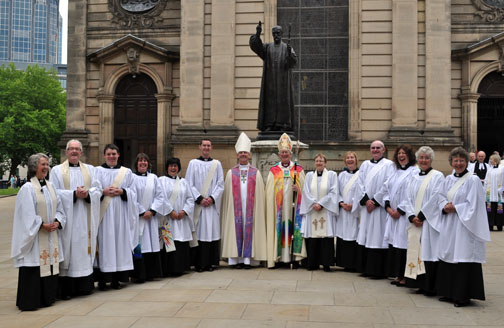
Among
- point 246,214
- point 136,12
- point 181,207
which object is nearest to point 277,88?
point 246,214

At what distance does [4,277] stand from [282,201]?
16.1ft

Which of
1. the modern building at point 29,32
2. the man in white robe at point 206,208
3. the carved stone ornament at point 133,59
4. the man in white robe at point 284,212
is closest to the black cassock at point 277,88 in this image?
the man in white robe at point 284,212

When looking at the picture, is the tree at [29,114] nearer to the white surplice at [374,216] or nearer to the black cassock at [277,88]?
the black cassock at [277,88]

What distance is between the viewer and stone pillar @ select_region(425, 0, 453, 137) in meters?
19.7

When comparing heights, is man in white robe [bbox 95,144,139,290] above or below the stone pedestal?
below

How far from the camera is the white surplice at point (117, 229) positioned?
821cm

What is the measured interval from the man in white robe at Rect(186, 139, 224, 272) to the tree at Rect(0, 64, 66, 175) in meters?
37.3

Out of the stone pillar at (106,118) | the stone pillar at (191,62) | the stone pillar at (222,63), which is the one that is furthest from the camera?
the stone pillar at (106,118)

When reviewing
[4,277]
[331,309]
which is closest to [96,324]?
[331,309]

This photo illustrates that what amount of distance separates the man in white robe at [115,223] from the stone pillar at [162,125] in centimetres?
1308

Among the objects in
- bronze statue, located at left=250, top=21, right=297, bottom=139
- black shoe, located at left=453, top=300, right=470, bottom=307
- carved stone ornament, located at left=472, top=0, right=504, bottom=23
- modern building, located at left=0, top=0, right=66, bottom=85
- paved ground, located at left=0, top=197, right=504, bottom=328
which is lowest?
paved ground, located at left=0, top=197, right=504, bottom=328

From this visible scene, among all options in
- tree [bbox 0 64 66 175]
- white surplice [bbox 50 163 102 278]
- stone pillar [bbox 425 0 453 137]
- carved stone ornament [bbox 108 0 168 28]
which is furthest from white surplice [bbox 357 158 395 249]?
Result: tree [bbox 0 64 66 175]

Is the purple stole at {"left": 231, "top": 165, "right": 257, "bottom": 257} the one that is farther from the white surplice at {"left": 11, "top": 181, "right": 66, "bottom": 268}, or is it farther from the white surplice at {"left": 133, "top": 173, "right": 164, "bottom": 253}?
the white surplice at {"left": 11, "top": 181, "right": 66, "bottom": 268}

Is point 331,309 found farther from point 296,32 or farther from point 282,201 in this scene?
point 296,32
